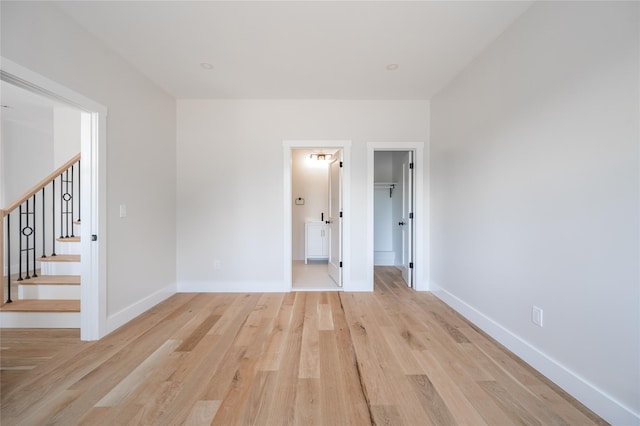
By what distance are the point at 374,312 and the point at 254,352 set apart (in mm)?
1408

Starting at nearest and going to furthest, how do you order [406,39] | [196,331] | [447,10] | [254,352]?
1. [447,10]
2. [254,352]
3. [406,39]
4. [196,331]

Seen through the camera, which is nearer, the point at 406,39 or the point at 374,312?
the point at 406,39

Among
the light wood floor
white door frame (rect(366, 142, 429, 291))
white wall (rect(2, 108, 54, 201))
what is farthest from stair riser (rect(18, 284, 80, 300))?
white door frame (rect(366, 142, 429, 291))

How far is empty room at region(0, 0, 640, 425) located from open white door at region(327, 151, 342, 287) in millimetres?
79

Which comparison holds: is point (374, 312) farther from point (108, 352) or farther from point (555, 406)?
point (108, 352)

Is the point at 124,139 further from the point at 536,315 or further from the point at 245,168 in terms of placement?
the point at 536,315

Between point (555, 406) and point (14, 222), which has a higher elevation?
point (14, 222)

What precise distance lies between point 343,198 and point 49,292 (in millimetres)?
3568

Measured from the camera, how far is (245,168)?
3434 millimetres

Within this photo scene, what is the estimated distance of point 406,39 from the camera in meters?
2.16

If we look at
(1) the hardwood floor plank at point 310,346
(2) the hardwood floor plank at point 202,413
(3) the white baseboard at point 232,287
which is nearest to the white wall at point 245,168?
(3) the white baseboard at point 232,287

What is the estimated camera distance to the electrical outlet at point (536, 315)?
1766 millimetres

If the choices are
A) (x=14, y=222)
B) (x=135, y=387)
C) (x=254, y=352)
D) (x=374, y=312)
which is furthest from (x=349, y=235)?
(x=14, y=222)

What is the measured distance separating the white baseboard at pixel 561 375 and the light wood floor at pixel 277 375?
64 mm
